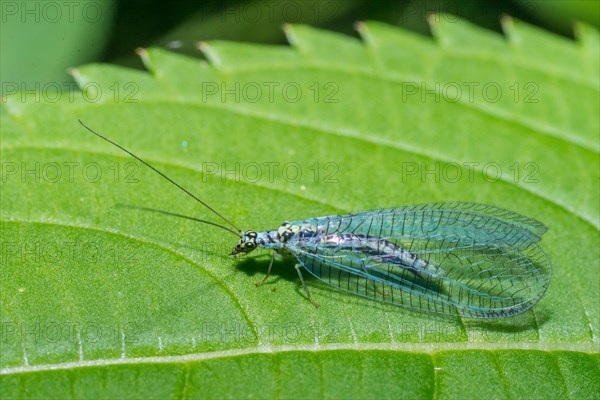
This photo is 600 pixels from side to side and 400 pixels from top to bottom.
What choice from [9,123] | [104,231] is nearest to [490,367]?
[104,231]

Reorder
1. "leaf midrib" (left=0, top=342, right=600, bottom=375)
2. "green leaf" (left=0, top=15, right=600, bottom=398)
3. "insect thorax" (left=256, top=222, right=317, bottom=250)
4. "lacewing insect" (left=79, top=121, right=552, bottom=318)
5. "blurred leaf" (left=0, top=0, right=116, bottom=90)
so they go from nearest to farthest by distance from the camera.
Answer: "leaf midrib" (left=0, top=342, right=600, bottom=375) < "green leaf" (left=0, top=15, right=600, bottom=398) < "lacewing insect" (left=79, top=121, right=552, bottom=318) < "insect thorax" (left=256, top=222, right=317, bottom=250) < "blurred leaf" (left=0, top=0, right=116, bottom=90)

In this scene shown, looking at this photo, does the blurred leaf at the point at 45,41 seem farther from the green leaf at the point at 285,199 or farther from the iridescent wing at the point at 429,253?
the iridescent wing at the point at 429,253

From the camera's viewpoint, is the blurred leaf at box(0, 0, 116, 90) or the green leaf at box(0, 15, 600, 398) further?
the blurred leaf at box(0, 0, 116, 90)

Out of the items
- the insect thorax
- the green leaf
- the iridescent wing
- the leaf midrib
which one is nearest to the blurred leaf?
the green leaf

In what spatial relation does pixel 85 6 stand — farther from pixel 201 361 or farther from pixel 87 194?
pixel 201 361

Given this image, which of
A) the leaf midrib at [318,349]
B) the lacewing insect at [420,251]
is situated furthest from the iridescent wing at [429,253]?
the leaf midrib at [318,349]

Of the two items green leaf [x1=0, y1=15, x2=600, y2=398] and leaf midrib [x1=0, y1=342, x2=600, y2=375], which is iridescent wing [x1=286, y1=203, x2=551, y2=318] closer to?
green leaf [x1=0, y1=15, x2=600, y2=398]
